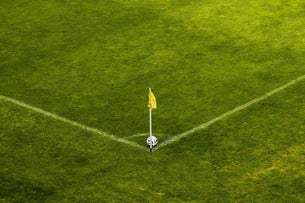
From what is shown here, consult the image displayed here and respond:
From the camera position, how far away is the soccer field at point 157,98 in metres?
7.52

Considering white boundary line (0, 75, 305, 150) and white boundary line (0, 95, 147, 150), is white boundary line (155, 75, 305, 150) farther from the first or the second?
white boundary line (0, 95, 147, 150)

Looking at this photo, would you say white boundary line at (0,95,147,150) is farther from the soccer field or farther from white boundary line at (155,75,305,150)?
white boundary line at (155,75,305,150)

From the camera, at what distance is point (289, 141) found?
8211 millimetres

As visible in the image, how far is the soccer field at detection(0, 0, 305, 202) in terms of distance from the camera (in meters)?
7.52

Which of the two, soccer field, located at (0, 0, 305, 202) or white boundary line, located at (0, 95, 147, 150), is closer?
soccer field, located at (0, 0, 305, 202)

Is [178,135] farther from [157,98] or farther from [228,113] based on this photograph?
[157,98]

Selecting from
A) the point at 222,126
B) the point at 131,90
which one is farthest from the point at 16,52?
the point at 222,126

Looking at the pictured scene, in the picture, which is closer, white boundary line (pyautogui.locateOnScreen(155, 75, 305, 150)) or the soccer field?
the soccer field

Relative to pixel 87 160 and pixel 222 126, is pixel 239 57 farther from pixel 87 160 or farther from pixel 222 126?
pixel 87 160

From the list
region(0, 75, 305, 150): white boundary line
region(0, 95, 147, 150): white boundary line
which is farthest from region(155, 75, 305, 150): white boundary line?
region(0, 95, 147, 150): white boundary line

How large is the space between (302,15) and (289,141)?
455 centimetres

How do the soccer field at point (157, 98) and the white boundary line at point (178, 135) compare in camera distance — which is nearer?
the soccer field at point (157, 98)

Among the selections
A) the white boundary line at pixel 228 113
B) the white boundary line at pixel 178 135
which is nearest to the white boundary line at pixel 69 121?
the white boundary line at pixel 178 135

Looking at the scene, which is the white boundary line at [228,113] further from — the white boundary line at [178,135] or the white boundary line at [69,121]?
the white boundary line at [69,121]
